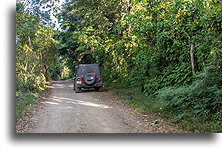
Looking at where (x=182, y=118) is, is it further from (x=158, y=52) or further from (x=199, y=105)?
(x=158, y=52)

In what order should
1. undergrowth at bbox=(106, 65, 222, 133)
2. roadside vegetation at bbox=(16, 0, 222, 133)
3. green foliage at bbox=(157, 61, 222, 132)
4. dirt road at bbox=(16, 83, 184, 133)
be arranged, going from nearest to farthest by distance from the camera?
1. dirt road at bbox=(16, 83, 184, 133)
2. undergrowth at bbox=(106, 65, 222, 133)
3. green foliage at bbox=(157, 61, 222, 132)
4. roadside vegetation at bbox=(16, 0, 222, 133)

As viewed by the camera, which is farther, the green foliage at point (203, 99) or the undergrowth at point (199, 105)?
the green foliage at point (203, 99)

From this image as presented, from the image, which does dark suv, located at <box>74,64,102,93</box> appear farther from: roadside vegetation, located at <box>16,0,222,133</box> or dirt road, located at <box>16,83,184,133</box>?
dirt road, located at <box>16,83,184,133</box>

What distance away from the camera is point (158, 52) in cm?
872

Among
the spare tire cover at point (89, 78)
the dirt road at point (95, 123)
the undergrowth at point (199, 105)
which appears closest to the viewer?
the dirt road at point (95, 123)

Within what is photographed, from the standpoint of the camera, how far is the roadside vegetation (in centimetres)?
555

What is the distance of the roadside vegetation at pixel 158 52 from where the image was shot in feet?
18.2

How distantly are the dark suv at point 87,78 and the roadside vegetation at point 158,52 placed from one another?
42.6 inches

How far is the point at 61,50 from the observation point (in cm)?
1820

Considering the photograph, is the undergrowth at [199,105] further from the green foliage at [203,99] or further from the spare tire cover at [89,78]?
the spare tire cover at [89,78]

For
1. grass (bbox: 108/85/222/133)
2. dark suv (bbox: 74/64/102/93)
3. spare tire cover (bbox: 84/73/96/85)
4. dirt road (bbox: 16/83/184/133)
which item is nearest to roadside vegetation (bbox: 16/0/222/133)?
grass (bbox: 108/85/222/133)

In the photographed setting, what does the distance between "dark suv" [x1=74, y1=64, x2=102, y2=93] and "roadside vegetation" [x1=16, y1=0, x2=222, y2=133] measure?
3.55 ft

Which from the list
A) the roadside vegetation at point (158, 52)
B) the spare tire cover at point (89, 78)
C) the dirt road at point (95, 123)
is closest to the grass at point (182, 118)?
the roadside vegetation at point (158, 52)

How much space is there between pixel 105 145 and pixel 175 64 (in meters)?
4.62
